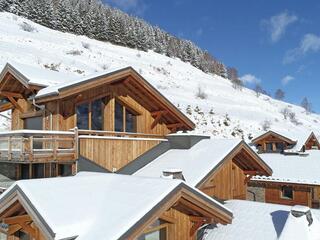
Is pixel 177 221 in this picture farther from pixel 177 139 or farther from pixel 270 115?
pixel 270 115

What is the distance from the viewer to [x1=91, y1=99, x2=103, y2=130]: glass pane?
16.0 metres

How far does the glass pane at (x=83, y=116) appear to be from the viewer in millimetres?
15323

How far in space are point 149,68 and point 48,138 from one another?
55497 millimetres

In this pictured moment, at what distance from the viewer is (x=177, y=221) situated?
34.1 ft

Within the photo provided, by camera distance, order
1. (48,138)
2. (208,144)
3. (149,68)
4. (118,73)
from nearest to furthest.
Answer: (48,138) → (118,73) → (208,144) → (149,68)

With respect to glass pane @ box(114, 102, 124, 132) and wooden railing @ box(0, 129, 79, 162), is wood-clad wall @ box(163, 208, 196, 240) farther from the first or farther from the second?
glass pane @ box(114, 102, 124, 132)

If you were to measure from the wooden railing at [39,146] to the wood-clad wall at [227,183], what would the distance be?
18.3 feet

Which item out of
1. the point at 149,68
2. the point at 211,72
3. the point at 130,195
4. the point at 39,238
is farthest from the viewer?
the point at 211,72

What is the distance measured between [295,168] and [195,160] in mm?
14440

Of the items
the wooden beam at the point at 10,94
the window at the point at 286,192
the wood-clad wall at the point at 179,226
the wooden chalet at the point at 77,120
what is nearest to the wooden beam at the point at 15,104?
the wooden chalet at the point at 77,120

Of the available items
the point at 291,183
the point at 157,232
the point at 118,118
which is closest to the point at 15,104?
the point at 118,118

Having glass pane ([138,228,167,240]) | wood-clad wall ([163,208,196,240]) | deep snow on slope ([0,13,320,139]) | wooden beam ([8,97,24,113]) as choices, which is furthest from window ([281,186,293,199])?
wooden beam ([8,97,24,113])

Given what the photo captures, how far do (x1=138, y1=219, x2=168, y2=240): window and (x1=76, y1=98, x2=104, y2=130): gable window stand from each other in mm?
6653

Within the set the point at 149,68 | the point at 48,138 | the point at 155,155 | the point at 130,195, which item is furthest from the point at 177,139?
the point at 149,68
